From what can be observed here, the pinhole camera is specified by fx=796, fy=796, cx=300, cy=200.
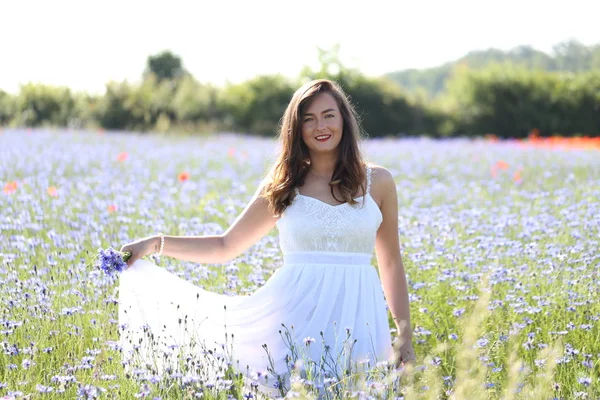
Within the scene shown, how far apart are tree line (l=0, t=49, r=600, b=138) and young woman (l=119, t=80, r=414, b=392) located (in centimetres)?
1719

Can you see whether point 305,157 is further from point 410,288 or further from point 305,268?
point 410,288

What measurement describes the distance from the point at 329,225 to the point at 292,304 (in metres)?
0.32

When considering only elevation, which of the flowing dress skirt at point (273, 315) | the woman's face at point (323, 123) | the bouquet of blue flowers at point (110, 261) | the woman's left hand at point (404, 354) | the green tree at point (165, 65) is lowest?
the woman's left hand at point (404, 354)

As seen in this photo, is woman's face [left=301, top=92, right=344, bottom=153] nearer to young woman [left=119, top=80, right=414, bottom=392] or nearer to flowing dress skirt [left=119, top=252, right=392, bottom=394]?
young woman [left=119, top=80, right=414, bottom=392]

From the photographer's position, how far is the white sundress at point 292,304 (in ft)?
9.34

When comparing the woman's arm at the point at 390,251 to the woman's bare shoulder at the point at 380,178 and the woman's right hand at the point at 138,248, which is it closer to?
the woman's bare shoulder at the point at 380,178

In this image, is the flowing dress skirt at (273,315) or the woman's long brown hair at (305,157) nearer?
the flowing dress skirt at (273,315)

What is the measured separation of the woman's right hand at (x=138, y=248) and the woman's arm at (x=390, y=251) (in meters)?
0.85

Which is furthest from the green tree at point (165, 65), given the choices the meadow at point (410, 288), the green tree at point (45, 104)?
the meadow at point (410, 288)

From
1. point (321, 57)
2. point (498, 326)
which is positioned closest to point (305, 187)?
point (498, 326)

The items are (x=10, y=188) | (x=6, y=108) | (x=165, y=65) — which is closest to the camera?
(x=10, y=188)

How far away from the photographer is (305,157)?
3.07 meters

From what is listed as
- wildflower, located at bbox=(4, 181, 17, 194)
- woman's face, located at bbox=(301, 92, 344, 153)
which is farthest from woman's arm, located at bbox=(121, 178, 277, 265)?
wildflower, located at bbox=(4, 181, 17, 194)

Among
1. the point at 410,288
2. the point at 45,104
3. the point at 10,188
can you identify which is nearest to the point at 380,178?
the point at 410,288
